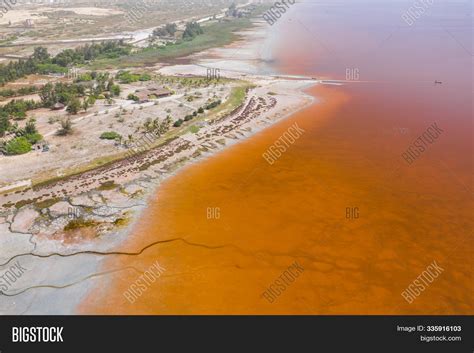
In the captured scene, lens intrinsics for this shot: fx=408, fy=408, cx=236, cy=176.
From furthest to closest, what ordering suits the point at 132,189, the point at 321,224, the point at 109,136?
1. the point at 109,136
2. the point at 132,189
3. the point at 321,224

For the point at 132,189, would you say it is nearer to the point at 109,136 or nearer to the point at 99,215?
the point at 99,215

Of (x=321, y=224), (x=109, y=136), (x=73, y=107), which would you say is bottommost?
(x=321, y=224)

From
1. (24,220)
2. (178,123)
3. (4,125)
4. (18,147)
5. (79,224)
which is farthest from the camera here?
(178,123)

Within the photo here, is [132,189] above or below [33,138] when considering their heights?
below

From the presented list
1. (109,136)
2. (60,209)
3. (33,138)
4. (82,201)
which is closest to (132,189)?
(82,201)

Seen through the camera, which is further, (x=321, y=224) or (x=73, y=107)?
(x=73, y=107)

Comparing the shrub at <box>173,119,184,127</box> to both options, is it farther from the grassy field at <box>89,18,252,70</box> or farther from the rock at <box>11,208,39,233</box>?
the grassy field at <box>89,18,252,70</box>
